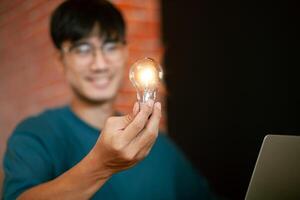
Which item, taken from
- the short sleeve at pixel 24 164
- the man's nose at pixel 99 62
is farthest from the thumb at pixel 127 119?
the man's nose at pixel 99 62

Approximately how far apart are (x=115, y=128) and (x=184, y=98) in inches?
43.3

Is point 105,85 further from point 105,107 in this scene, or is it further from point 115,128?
point 115,128

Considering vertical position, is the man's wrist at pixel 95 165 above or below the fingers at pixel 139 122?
below

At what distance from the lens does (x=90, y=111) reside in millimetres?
1385

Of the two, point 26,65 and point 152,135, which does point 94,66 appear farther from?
point 152,135

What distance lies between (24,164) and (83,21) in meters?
0.44

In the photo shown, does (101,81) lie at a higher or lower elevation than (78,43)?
lower

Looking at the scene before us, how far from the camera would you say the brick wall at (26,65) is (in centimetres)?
148

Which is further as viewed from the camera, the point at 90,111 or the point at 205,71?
the point at 205,71

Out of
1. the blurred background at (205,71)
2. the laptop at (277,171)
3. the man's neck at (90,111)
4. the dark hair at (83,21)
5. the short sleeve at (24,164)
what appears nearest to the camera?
the laptop at (277,171)

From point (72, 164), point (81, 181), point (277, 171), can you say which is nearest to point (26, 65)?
point (72, 164)

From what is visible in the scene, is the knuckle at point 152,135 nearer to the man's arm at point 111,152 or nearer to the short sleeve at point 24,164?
the man's arm at point 111,152

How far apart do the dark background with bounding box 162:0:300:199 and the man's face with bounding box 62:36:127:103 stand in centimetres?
52

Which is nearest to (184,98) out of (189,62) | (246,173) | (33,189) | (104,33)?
(189,62)
